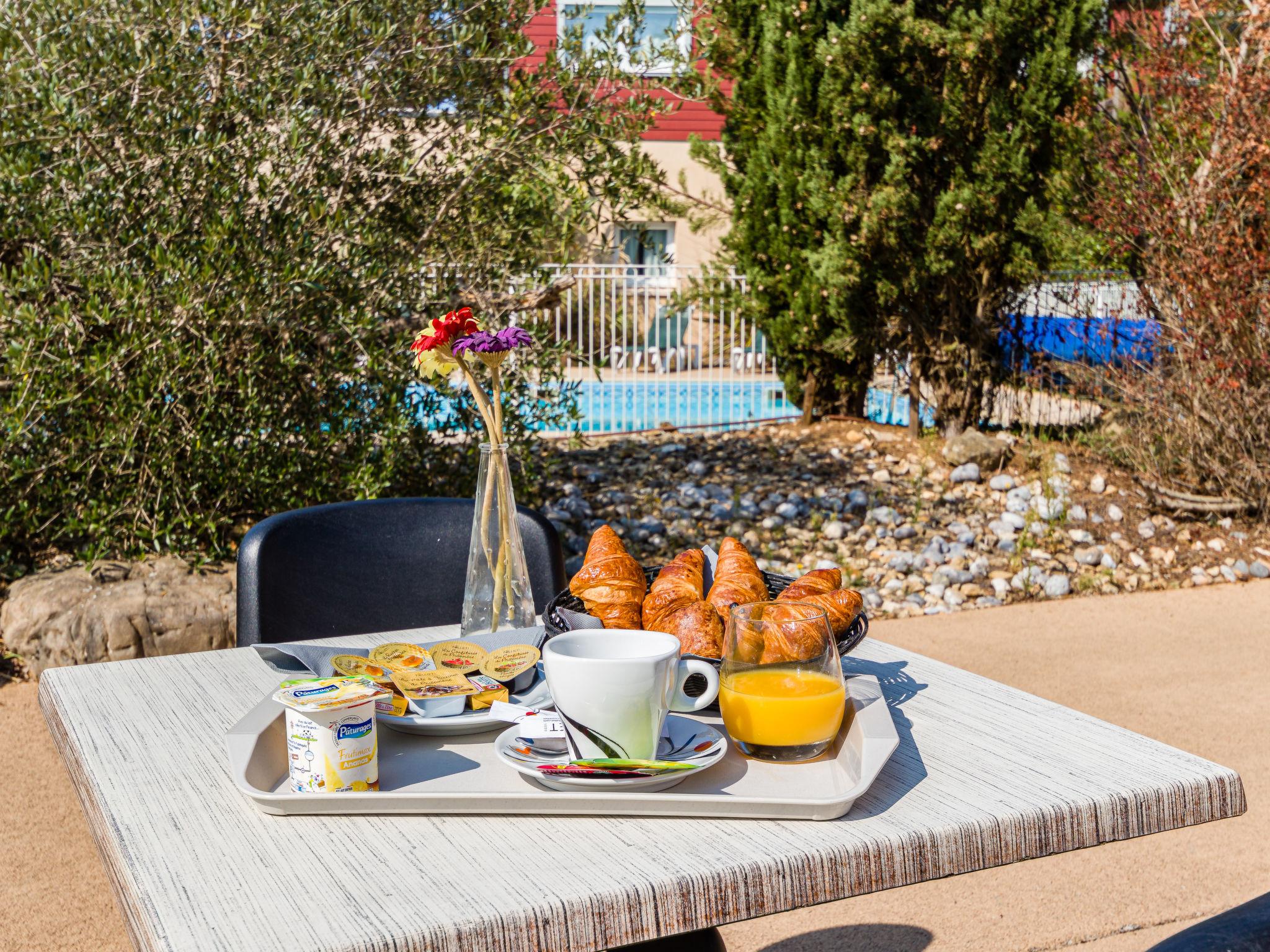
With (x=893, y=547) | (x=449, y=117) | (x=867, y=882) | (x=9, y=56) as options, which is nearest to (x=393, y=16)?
(x=449, y=117)

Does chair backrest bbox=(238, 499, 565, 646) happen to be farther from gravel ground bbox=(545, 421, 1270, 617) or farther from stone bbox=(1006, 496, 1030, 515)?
stone bbox=(1006, 496, 1030, 515)

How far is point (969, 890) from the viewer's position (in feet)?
9.12

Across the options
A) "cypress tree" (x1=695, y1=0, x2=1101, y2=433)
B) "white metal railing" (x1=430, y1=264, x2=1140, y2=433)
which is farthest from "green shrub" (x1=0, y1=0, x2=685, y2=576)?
"cypress tree" (x1=695, y1=0, x2=1101, y2=433)

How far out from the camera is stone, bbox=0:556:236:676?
4047mm

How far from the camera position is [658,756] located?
4.31 ft

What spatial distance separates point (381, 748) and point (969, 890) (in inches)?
74.2

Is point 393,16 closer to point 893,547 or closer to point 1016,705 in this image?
point 893,547

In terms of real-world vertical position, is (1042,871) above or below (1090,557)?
below

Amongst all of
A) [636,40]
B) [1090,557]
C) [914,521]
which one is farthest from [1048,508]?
[636,40]

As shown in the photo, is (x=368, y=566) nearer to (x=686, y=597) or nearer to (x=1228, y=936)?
(x=686, y=597)

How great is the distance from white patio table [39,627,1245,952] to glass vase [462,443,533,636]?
0.37 m

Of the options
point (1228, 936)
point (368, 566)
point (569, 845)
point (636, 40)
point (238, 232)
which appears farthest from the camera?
point (636, 40)

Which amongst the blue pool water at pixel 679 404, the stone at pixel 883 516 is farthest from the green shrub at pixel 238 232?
the blue pool water at pixel 679 404

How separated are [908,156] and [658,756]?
19.2 feet
